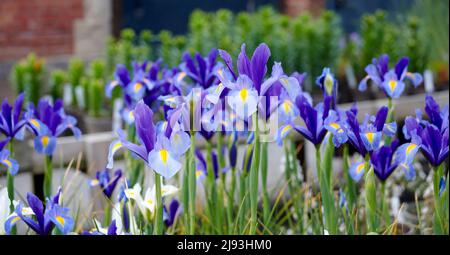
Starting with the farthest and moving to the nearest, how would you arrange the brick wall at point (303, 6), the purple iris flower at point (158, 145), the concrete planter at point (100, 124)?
1. the brick wall at point (303, 6)
2. the concrete planter at point (100, 124)
3. the purple iris flower at point (158, 145)

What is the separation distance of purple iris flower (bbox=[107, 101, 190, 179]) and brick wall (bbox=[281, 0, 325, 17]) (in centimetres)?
701

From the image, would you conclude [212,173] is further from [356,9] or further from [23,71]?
[356,9]

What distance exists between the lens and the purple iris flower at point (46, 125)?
204 centimetres

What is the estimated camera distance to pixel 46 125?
2.09m

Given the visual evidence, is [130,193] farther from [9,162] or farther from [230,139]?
[230,139]

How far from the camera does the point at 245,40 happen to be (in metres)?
5.21

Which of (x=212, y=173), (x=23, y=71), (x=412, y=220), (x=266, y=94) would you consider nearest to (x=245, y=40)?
(x=23, y=71)

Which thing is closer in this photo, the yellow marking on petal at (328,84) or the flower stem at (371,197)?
the flower stem at (371,197)

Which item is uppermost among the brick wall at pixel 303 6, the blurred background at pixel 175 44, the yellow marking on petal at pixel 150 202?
the brick wall at pixel 303 6

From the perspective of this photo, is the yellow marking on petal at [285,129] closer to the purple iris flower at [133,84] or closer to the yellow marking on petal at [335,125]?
the yellow marking on petal at [335,125]

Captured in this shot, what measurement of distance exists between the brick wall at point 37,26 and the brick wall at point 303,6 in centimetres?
229

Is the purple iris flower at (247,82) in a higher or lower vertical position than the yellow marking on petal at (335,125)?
higher

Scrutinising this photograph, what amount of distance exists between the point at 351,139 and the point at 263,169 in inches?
12.6

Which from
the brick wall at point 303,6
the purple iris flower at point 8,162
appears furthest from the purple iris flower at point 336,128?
the brick wall at point 303,6
